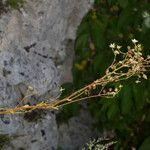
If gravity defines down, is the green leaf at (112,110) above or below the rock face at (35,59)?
below

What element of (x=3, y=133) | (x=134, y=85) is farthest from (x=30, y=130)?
(x=134, y=85)

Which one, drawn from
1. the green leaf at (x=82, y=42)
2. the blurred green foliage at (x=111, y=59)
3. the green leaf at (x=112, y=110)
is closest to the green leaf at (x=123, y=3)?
the blurred green foliage at (x=111, y=59)

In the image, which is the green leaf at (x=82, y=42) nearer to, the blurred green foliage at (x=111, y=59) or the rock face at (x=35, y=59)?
the blurred green foliage at (x=111, y=59)

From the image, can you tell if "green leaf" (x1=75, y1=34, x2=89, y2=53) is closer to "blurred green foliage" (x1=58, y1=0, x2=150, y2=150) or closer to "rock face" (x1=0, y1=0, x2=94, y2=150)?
"blurred green foliage" (x1=58, y1=0, x2=150, y2=150)

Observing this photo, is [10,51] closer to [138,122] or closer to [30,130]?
[30,130]

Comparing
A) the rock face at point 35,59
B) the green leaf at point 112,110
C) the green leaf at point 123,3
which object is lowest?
the green leaf at point 112,110

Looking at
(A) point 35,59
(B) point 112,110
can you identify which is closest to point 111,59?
(B) point 112,110
